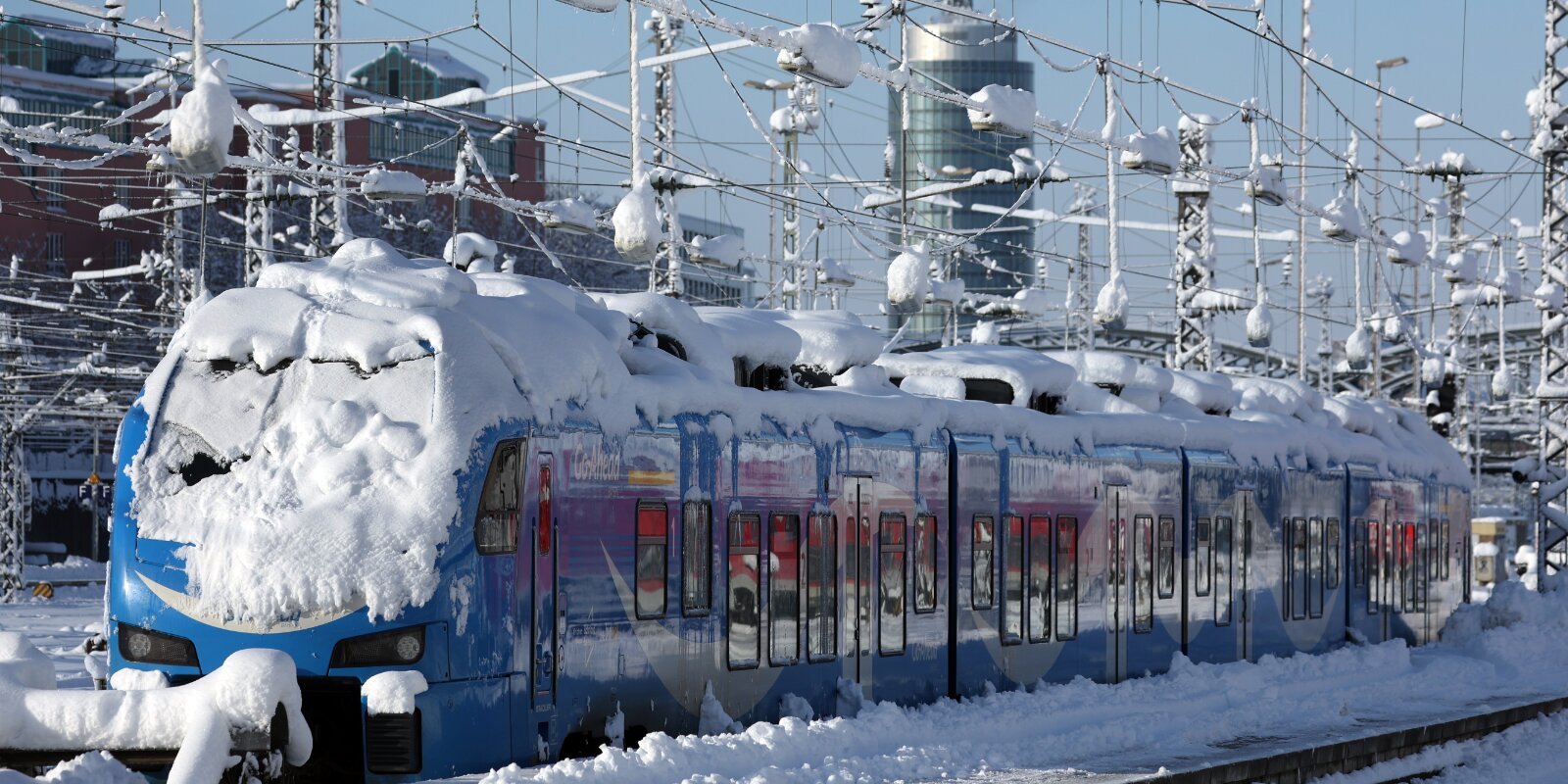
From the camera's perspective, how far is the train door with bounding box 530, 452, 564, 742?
13.5 meters

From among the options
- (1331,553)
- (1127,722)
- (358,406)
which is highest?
(358,406)

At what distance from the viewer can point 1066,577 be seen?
827 inches

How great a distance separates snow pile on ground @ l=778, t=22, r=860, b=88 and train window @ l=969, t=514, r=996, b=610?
4007 millimetres

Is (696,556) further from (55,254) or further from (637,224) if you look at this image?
(55,254)

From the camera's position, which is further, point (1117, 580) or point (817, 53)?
point (1117, 580)

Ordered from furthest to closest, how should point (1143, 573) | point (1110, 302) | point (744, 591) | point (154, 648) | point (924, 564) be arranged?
1. point (1110, 302)
2. point (1143, 573)
3. point (924, 564)
4. point (744, 591)
5. point (154, 648)

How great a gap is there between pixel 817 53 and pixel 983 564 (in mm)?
4639

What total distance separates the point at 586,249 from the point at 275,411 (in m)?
70.5

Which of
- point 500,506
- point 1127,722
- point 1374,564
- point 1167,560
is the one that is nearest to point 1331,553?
point 1374,564

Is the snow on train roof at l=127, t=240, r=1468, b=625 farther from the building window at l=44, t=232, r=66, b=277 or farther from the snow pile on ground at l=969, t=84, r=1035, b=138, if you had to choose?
the building window at l=44, t=232, r=66, b=277

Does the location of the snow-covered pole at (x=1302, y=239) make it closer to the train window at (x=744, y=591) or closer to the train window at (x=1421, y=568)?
the train window at (x=1421, y=568)

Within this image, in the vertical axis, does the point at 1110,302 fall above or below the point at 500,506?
above

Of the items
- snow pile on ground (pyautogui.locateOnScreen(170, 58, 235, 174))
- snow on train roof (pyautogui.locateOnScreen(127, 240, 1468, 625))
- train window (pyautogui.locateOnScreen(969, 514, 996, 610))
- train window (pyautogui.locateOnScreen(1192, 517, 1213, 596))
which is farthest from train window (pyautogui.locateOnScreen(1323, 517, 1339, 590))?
snow pile on ground (pyautogui.locateOnScreen(170, 58, 235, 174))

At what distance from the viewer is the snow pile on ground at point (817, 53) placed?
19188 mm
